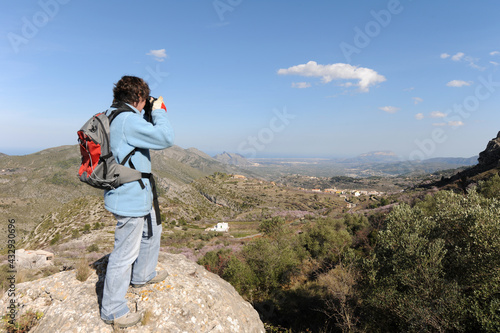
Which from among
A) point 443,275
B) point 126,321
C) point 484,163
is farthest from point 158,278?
point 484,163

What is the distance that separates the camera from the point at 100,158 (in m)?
3.48

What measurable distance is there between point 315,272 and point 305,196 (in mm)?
93677

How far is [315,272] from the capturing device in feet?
92.2

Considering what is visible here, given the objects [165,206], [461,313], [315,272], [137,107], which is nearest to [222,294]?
[137,107]

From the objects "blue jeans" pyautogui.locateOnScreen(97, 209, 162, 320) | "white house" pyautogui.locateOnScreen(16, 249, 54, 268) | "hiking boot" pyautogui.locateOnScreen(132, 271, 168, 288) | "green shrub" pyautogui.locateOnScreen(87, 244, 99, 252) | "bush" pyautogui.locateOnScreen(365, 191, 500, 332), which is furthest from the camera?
"green shrub" pyautogui.locateOnScreen(87, 244, 99, 252)

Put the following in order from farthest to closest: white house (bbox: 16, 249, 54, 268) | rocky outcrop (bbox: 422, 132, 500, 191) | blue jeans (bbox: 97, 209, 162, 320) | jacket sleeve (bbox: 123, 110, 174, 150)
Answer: rocky outcrop (bbox: 422, 132, 500, 191)
white house (bbox: 16, 249, 54, 268)
blue jeans (bbox: 97, 209, 162, 320)
jacket sleeve (bbox: 123, 110, 174, 150)

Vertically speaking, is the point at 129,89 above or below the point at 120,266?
above

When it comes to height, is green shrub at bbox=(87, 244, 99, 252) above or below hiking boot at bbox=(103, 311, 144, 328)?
below

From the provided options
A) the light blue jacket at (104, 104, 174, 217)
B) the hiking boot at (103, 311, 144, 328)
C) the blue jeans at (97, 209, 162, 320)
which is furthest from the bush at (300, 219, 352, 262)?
the light blue jacket at (104, 104, 174, 217)

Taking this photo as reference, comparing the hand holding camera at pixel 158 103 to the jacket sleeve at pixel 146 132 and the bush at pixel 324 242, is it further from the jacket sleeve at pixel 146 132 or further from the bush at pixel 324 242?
the bush at pixel 324 242

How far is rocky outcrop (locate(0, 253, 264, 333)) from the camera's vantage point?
414cm

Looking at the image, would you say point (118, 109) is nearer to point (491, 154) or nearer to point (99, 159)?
point (99, 159)

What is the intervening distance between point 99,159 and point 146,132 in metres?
0.78

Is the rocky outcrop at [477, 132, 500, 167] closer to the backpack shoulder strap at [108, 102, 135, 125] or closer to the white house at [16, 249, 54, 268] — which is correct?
the backpack shoulder strap at [108, 102, 135, 125]
